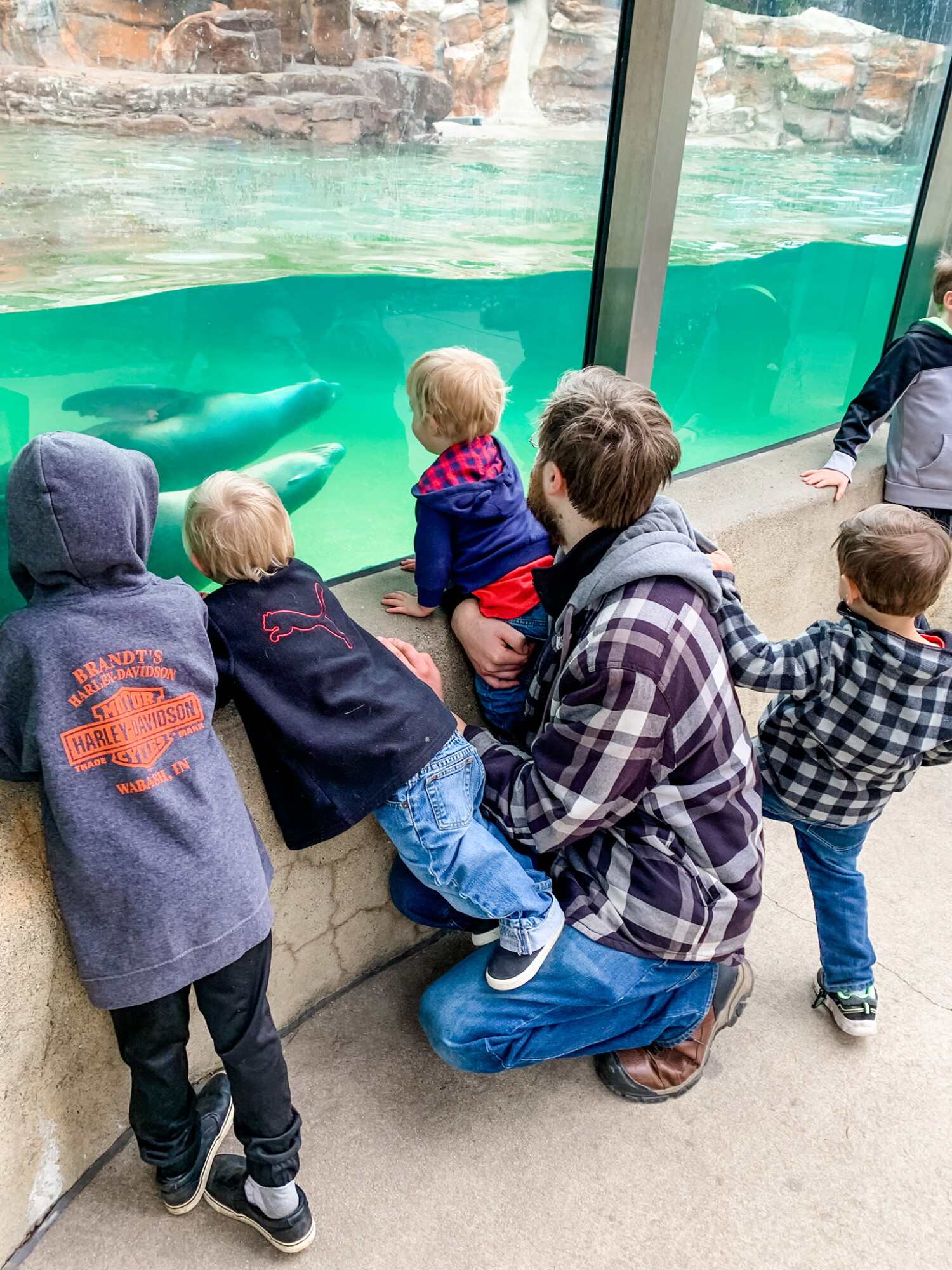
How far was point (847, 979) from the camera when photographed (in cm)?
208

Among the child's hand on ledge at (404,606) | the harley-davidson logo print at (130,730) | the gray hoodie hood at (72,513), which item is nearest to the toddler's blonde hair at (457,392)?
the child's hand on ledge at (404,606)

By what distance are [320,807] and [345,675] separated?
0.24 metres

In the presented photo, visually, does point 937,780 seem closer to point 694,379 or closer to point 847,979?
point 847,979

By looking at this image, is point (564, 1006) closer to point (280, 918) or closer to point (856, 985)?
point (280, 918)

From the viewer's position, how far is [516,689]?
210 centimetres

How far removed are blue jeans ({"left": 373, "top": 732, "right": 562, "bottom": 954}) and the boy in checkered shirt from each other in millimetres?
614

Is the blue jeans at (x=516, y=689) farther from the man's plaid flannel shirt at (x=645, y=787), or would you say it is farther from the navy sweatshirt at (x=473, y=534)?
the man's plaid flannel shirt at (x=645, y=787)

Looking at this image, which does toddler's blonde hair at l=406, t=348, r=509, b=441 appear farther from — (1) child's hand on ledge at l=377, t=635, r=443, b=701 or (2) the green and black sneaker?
Answer: (2) the green and black sneaker

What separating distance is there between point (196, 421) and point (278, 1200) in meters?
1.45

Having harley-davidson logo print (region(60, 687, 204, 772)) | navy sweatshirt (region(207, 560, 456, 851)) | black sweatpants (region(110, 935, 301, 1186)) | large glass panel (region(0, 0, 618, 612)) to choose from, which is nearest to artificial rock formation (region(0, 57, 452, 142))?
large glass panel (region(0, 0, 618, 612))

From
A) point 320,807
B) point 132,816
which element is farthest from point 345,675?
point 132,816

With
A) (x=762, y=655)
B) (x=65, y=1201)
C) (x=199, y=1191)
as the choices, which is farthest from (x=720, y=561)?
(x=65, y=1201)

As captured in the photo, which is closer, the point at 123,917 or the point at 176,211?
the point at 123,917

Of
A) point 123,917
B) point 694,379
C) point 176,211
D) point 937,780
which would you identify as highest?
point 176,211
